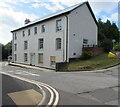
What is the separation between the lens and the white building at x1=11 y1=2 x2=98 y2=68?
2078cm

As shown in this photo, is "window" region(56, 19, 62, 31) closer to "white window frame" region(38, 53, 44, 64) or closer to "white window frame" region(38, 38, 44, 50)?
"white window frame" region(38, 38, 44, 50)

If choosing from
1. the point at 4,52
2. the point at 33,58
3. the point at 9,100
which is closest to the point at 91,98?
the point at 9,100

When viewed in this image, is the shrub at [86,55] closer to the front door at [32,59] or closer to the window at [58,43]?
the window at [58,43]

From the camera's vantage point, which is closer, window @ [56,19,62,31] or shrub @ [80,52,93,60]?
shrub @ [80,52,93,60]

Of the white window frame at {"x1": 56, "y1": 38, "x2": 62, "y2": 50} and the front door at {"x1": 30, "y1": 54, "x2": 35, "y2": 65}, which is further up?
the white window frame at {"x1": 56, "y1": 38, "x2": 62, "y2": 50}

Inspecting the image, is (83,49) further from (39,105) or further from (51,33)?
(39,105)

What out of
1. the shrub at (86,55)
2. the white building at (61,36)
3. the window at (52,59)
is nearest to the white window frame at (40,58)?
the white building at (61,36)

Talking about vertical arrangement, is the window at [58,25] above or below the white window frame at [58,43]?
above

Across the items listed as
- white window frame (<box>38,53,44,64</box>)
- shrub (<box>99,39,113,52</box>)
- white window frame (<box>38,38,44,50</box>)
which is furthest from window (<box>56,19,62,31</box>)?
shrub (<box>99,39,113,52</box>)

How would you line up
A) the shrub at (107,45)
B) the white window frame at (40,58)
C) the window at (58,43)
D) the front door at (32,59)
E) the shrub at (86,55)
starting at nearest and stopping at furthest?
1. the shrub at (86,55)
2. the window at (58,43)
3. the shrub at (107,45)
4. the white window frame at (40,58)
5. the front door at (32,59)

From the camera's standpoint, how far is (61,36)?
21453 mm

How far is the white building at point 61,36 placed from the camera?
20781 mm

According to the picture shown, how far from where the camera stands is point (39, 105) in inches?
182

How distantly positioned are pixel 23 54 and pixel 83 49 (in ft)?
52.4
